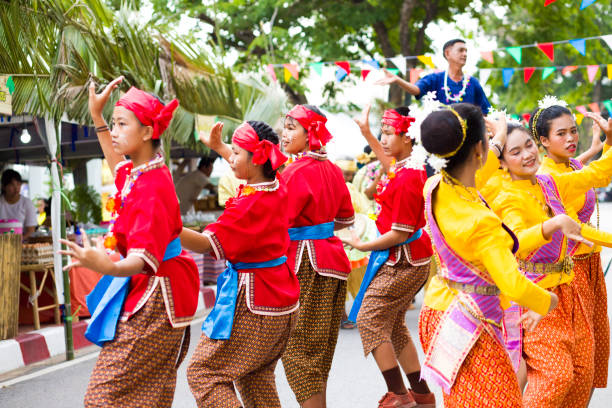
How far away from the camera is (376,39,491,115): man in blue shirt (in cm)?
636

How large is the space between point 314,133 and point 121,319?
2002 millimetres

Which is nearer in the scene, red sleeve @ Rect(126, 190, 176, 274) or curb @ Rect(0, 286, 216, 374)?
red sleeve @ Rect(126, 190, 176, 274)

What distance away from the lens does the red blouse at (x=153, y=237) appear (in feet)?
10.4

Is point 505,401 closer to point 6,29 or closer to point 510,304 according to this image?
point 510,304

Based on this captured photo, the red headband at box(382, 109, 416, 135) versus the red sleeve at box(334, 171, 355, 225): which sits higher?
the red headband at box(382, 109, 416, 135)

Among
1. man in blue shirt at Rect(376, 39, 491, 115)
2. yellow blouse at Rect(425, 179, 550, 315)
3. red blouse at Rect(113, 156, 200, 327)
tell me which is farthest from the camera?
man in blue shirt at Rect(376, 39, 491, 115)

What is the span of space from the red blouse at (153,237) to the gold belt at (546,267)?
1.79 meters

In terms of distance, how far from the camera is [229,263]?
3.96 meters

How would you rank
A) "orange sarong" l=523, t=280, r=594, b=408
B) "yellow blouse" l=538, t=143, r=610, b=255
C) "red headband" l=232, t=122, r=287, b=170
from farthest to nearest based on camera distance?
"yellow blouse" l=538, t=143, r=610, b=255 → "red headband" l=232, t=122, r=287, b=170 → "orange sarong" l=523, t=280, r=594, b=408

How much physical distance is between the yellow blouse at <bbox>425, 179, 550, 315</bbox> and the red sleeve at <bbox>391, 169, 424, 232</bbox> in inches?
73.3

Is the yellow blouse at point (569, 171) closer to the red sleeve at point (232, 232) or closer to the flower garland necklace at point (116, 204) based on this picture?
the red sleeve at point (232, 232)

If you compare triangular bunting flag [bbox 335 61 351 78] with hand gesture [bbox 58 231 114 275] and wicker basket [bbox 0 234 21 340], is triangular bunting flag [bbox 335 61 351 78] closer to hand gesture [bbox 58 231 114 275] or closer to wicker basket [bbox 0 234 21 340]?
wicker basket [bbox 0 234 21 340]

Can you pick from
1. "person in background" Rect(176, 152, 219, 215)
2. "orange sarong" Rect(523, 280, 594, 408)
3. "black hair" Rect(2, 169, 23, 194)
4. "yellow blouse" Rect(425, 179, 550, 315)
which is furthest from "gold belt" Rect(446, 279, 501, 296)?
"person in background" Rect(176, 152, 219, 215)

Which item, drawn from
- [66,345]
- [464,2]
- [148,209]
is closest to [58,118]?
[66,345]
